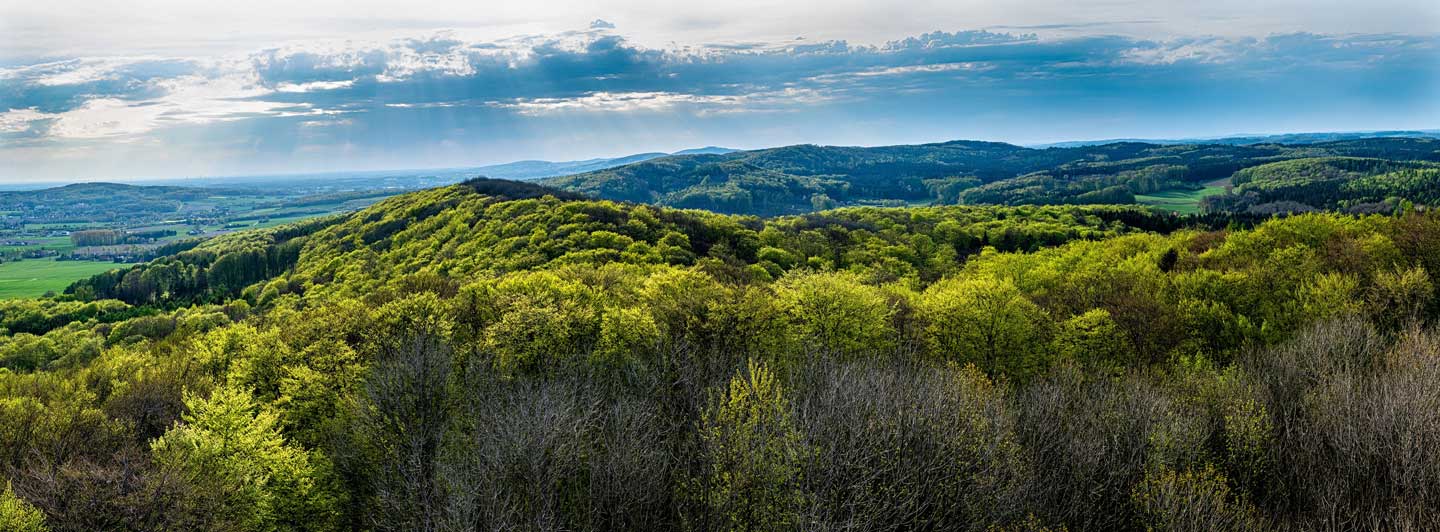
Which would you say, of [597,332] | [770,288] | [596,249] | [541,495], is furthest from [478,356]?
[596,249]

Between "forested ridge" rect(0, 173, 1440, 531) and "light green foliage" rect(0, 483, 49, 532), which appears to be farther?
"forested ridge" rect(0, 173, 1440, 531)

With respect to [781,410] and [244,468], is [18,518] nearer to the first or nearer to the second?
[244,468]

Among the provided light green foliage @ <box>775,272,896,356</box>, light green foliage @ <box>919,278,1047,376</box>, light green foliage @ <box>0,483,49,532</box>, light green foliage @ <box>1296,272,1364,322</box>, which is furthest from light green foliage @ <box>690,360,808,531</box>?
light green foliage @ <box>1296,272,1364,322</box>

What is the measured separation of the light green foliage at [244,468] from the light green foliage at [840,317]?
3229cm

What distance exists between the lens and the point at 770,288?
66250 millimetres

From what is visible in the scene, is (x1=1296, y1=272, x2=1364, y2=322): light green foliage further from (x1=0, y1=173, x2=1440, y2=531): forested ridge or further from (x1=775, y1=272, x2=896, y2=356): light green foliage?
(x1=775, y1=272, x2=896, y2=356): light green foliage

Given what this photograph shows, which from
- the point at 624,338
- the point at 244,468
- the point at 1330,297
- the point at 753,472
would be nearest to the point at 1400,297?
the point at 1330,297

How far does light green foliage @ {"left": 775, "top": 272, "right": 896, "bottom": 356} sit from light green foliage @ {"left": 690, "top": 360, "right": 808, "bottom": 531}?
72.8 feet

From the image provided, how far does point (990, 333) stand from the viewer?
53219 mm

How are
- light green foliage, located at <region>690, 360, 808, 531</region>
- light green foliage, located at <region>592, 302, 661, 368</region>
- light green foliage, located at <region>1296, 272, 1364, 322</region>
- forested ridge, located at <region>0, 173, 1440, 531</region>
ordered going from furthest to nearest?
light green foliage, located at <region>1296, 272, 1364, 322</region>, light green foliage, located at <region>592, 302, 661, 368</region>, forested ridge, located at <region>0, 173, 1440, 531</region>, light green foliage, located at <region>690, 360, 808, 531</region>

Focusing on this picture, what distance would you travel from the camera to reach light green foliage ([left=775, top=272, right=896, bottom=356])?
5069cm

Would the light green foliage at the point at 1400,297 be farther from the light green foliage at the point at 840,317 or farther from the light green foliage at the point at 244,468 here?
the light green foliage at the point at 244,468

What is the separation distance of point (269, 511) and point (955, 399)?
30825mm

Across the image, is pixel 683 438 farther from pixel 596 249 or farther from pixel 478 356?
pixel 596 249
